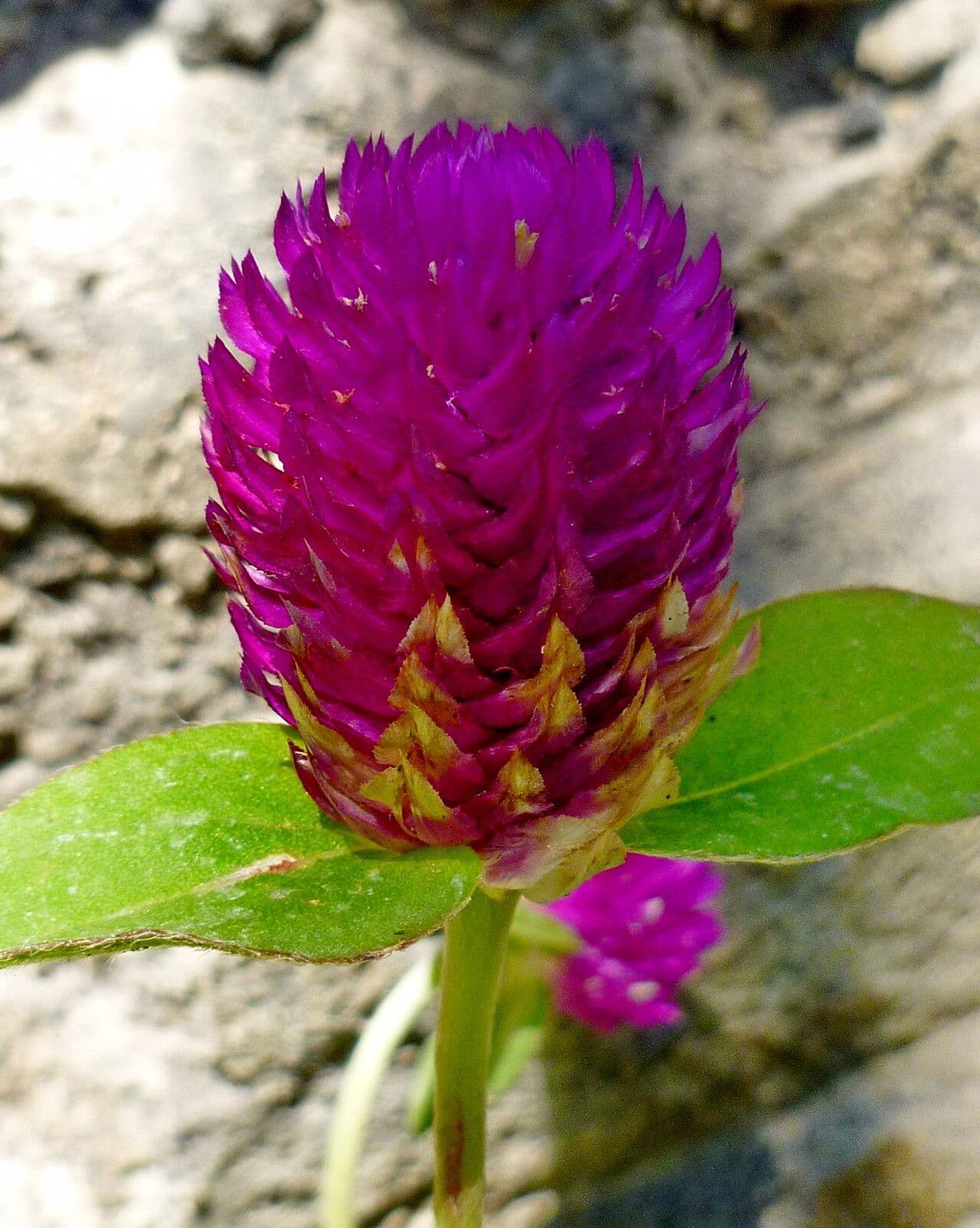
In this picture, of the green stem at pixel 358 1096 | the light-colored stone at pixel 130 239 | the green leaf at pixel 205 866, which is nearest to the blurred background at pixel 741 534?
the light-colored stone at pixel 130 239

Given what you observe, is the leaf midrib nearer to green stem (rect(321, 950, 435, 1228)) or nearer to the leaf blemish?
the leaf blemish

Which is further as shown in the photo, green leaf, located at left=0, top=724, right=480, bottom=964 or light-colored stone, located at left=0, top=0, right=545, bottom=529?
light-colored stone, located at left=0, top=0, right=545, bottom=529

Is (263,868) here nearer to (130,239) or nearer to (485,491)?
(485,491)

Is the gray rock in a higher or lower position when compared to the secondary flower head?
higher

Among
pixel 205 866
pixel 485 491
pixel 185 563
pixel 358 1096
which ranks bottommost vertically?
pixel 358 1096

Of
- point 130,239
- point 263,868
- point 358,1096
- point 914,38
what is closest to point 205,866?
point 263,868

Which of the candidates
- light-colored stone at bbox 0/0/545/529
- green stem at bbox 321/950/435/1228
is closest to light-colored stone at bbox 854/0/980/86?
light-colored stone at bbox 0/0/545/529
